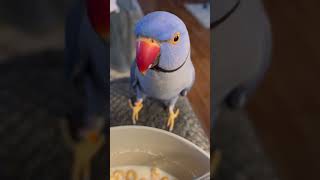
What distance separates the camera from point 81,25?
1.21ft

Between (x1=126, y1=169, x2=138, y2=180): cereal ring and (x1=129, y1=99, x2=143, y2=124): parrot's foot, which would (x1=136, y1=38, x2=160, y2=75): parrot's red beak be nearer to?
(x1=129, y1=99, x2=143, y2=124): parrot's foot

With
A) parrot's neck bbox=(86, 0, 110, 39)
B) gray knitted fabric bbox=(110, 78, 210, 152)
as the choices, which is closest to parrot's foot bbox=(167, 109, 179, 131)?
gray knitted fabric bbox=(110, 78, 210, 152)

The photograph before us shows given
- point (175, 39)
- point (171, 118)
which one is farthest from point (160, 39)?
point (171, 118)

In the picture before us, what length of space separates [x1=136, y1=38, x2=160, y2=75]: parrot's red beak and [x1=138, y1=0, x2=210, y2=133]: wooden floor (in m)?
0.03

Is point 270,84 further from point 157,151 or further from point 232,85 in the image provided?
point 157,151

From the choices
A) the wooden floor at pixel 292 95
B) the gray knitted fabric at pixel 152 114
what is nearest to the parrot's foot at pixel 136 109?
the gray knitted fabric at pixel 152 114

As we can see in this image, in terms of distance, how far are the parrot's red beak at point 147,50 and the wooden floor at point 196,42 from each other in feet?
0.11

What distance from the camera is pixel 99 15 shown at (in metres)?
0.36

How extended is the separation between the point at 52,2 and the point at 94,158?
0.56ft

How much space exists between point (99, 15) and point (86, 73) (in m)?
0.07

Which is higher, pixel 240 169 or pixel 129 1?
pixel 129 1

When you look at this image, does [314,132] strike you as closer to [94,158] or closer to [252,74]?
[252,74]

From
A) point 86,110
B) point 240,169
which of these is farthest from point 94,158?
point 240,169

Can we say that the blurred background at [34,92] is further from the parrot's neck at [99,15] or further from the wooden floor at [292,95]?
the wooden floor at [292,95]
